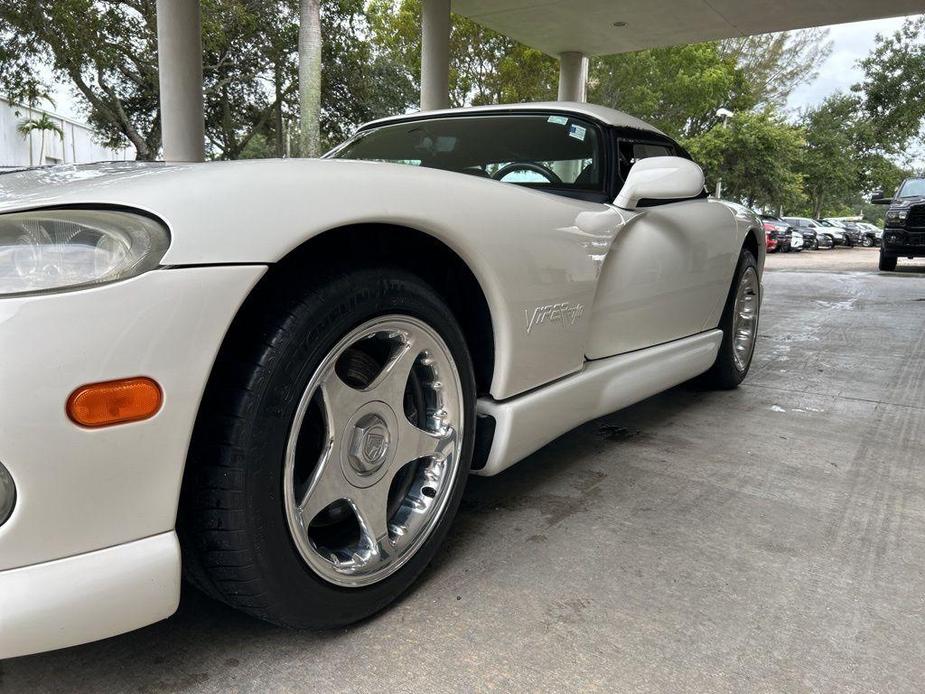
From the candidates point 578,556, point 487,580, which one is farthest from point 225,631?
point 578,556

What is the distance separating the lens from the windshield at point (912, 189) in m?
13.3

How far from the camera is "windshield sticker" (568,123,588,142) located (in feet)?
8.61

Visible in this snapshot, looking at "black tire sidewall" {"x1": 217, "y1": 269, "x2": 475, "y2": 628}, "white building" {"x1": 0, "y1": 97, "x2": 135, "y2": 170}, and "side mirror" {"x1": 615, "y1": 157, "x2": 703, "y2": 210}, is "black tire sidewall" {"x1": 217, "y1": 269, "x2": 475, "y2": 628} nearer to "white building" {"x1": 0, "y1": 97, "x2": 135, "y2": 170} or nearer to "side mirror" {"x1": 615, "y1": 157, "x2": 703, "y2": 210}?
"side mirror" {"x1": 615, "y1": 157, "x2": 703, "y2": 210}

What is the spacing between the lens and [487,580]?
176 centimetres

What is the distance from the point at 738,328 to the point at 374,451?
111 inches

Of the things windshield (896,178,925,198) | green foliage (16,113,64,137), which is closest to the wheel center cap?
windshield (896,178,925,198)

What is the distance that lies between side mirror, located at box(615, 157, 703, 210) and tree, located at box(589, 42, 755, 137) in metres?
21.6

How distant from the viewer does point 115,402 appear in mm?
1070

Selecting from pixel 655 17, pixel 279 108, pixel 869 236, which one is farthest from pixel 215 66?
pixel 869 236

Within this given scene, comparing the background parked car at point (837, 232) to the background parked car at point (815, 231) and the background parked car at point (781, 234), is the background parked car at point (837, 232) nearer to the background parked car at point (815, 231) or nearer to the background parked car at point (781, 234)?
the background parked car at point (815, 231)

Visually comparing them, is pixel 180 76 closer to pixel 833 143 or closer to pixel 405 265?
pixel 405 265

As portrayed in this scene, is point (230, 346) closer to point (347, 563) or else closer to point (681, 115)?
point (347, 563)

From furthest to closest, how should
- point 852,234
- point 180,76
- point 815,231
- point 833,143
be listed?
point 852,234
point 833,143
point 815,231
point 180,76

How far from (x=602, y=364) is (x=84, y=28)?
15361 millimetres
